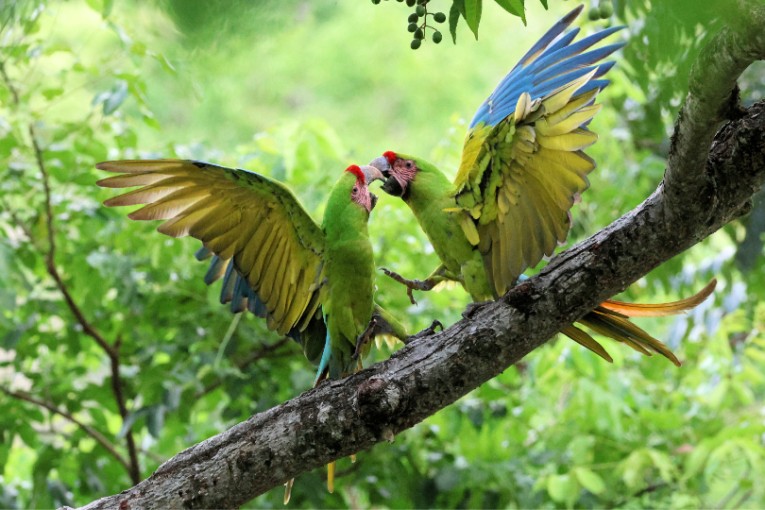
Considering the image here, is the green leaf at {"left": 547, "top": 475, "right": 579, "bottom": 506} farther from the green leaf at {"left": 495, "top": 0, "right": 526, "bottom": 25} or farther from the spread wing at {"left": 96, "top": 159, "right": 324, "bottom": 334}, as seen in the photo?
the green leaf at {"left": 495, "top": 0, "right": 526, "bottom": 25}

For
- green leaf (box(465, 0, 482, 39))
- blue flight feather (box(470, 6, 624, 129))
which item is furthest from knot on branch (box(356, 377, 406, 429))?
green leaf (box(465, 0, 482, 39))

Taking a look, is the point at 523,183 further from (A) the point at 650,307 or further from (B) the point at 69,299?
(B) the point at 69,299

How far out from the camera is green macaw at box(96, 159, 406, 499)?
1.40 metres

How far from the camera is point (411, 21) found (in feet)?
3.47

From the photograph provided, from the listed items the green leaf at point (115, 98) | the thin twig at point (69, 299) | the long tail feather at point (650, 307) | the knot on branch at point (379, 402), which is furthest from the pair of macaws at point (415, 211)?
the thin twig at point (69, 299)

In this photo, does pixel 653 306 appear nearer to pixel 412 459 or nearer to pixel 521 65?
pixel 521 65

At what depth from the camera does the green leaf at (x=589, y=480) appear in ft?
6.64

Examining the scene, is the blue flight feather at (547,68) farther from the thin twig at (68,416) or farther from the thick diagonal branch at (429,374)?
the thin twig at (68,416)

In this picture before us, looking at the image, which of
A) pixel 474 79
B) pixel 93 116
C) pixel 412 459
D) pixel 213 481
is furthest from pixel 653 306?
pixel 474 79

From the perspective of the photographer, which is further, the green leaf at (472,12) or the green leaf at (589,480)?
the green leaf at (589,480)

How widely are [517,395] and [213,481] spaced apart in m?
1.31

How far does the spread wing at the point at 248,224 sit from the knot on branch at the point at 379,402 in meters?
0.31

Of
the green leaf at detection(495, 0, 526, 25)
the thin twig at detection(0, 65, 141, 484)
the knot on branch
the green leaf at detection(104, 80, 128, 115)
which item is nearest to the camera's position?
the green leaf at detection(495, 0, 526, 25)

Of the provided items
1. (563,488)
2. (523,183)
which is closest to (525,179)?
(523,183)
